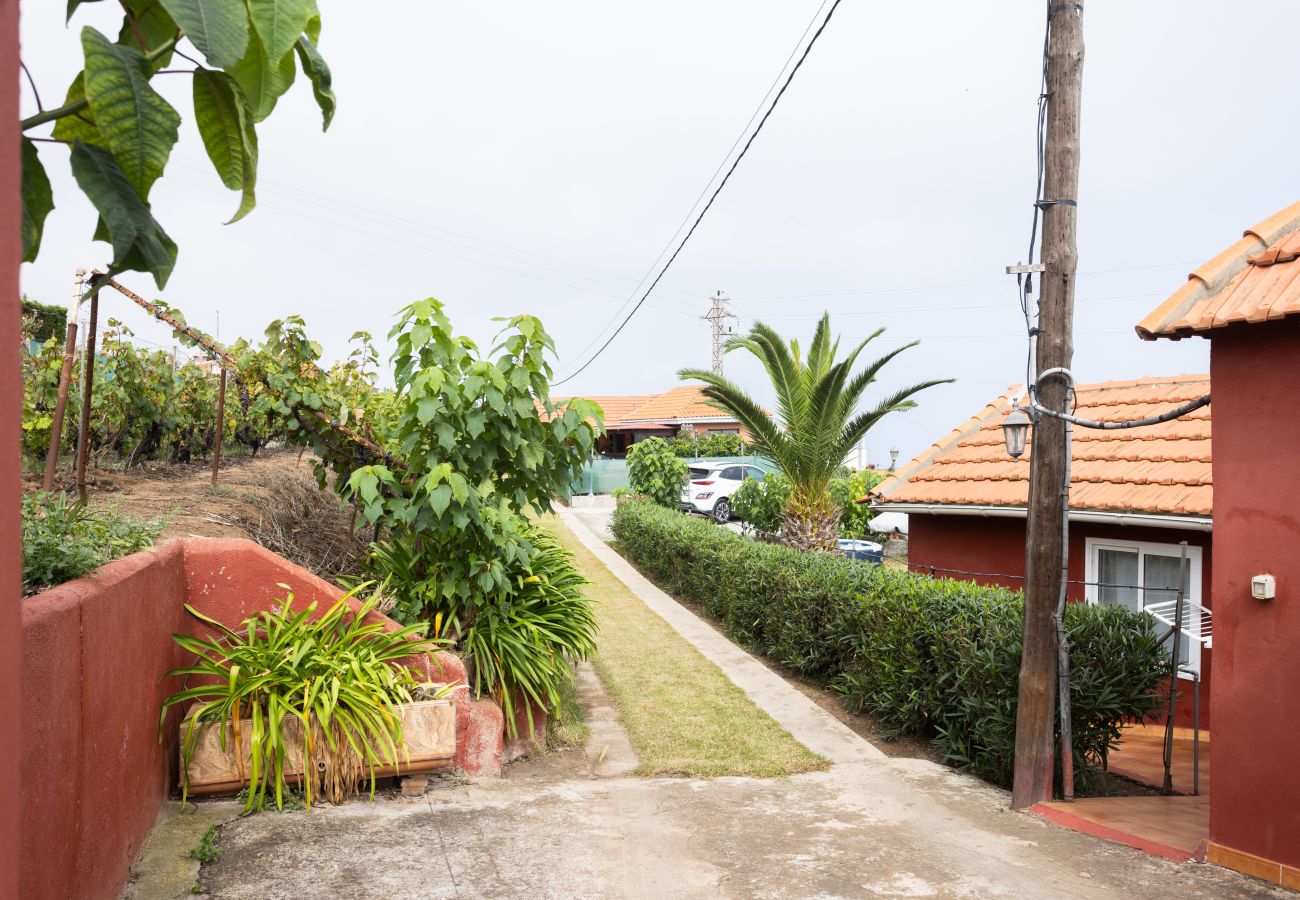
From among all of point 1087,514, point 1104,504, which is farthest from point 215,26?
point 1104,504

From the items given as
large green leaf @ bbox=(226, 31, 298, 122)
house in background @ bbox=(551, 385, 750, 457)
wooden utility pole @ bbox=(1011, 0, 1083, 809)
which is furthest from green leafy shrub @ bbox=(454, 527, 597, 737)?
house in background @ bbox=(551, 385, 750, 457)

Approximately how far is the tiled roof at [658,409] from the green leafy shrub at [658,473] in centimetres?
1820

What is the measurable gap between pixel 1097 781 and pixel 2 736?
7839mm

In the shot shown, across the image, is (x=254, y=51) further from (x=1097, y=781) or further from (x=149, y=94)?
(x=1097, y=781)

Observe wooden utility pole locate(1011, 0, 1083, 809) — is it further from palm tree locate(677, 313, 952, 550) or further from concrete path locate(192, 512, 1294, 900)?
palm tree locate(677, 313, 952, 550)

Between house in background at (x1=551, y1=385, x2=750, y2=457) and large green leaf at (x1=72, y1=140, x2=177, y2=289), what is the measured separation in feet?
139

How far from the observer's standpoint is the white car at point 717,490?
3136cm

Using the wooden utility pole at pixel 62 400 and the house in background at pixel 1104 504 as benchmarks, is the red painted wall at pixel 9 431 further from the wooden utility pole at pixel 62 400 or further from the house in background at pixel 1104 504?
the house in background at pixel 1104 504

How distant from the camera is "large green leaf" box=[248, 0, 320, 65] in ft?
5.09

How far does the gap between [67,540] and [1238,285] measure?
633 centimetres

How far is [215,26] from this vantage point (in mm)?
1478

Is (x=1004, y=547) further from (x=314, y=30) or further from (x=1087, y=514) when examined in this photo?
(x=314, y=30)

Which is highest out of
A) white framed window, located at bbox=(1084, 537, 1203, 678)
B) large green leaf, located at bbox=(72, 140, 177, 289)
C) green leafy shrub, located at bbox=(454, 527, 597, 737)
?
large green leaf, located at bbox=(72, 140, 177, 289)

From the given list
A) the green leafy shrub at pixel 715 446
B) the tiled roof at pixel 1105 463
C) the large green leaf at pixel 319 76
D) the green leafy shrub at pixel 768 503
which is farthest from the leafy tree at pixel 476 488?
the green leafy shrub at pixel 715 446
